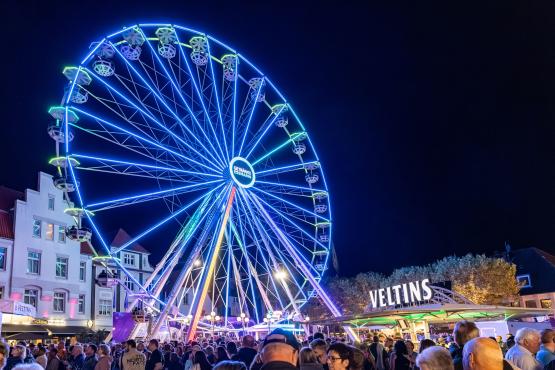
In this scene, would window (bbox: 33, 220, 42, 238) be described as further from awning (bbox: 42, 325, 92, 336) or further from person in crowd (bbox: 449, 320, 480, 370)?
person in crowd (bbox: 449, 320, 480, 370)

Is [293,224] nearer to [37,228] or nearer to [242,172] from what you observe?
[242,172]

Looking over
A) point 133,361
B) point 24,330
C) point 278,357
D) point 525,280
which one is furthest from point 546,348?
point 525,280

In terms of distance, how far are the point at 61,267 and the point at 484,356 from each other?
41.4 meters

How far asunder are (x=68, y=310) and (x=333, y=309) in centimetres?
2166

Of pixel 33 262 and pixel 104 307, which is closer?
pixel 33 262

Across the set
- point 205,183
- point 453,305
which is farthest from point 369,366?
point 205,183

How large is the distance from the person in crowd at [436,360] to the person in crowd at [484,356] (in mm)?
176

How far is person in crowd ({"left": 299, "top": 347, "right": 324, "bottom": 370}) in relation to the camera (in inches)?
244

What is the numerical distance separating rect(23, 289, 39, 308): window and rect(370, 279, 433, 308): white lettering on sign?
80.6 ft

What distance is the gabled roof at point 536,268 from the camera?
2032 inches

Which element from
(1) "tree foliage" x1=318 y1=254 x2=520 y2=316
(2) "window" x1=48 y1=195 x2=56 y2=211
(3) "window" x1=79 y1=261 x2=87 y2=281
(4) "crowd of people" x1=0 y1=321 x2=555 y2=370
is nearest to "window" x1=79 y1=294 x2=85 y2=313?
(3) "window" x1=79 y1=261 x2=87 y2=281

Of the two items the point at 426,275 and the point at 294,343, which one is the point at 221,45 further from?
the point at 426,275

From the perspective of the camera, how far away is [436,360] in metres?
4.15

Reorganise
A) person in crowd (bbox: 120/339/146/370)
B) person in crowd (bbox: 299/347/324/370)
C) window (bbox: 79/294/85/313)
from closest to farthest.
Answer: person in crowd (bbox: 299/347/324/370) → person in crowd (bbox: 120/339/146/370) → window (bbox: 79/294/85/313)
